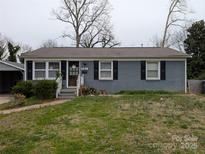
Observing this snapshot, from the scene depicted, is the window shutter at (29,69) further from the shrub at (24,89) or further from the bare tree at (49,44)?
the bare tree at (49,44)

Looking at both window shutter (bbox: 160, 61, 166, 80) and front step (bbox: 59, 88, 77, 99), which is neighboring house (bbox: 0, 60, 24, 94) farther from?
window shutter (bbox: 160, 61, 166, 80)

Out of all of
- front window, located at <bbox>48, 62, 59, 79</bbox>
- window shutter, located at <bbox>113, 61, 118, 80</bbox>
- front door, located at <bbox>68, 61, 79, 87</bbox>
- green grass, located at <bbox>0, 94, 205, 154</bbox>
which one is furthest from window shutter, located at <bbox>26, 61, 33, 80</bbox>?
green grass, located at <bbox>0, 94, 205, 154</bbox>

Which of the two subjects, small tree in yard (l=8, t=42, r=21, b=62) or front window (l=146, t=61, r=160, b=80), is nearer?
front window (l=146, t=61, r=160, b=80)

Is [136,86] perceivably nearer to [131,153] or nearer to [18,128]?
[18,128]

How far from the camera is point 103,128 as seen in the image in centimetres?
863

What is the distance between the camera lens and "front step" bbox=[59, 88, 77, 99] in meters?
17.5

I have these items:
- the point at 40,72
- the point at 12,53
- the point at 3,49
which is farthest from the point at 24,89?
the point at 3,49

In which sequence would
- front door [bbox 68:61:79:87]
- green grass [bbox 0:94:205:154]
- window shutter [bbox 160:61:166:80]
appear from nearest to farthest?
green grass [bbox 0:94:205:154], window shutter [bbox 160:61:166:80], front door [bbox 68:61:79:87]

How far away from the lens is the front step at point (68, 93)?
17472 millimetres

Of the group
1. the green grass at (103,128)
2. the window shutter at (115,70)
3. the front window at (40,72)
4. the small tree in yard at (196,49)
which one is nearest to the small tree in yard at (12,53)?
the front window at (40,72)

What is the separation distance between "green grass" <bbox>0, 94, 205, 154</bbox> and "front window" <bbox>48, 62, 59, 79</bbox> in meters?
7.80

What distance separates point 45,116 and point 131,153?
4.92m

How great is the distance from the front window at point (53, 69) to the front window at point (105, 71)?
3041 mm

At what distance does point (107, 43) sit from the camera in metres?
38.6
